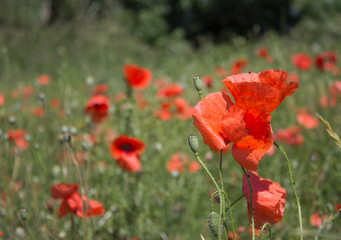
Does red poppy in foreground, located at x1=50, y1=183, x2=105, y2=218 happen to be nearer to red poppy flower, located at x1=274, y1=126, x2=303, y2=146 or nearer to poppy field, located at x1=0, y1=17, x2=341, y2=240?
poppy field, located at x1=0, y1=17, x2=341, y2=240

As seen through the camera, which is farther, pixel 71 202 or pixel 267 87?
pixel 71 202

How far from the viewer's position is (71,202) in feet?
3.41

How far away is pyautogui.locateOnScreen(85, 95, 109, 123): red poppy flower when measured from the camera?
175 cm

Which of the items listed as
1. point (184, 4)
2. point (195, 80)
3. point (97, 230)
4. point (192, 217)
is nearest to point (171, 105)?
point (192, 217)

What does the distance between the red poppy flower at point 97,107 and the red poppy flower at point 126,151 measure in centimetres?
31

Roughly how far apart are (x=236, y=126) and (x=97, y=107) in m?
1.31

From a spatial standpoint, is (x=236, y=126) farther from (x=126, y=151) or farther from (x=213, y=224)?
(x=126, y=151)

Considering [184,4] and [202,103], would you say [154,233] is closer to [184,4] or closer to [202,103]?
[202,103]

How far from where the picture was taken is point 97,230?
1.32m

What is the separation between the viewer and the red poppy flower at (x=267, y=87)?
637mm

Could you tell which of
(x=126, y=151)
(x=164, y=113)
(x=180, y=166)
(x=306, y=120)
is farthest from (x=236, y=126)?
(x=306, y=120)

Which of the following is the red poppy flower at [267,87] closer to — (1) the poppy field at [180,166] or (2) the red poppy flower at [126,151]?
(1) the poppy field at [180,166]

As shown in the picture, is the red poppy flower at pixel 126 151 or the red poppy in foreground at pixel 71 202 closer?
the red poppy in foreground at pixel 71 202

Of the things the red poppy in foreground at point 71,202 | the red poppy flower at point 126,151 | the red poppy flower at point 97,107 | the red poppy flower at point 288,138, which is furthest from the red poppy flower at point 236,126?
the red poppy flower at point 288,138
